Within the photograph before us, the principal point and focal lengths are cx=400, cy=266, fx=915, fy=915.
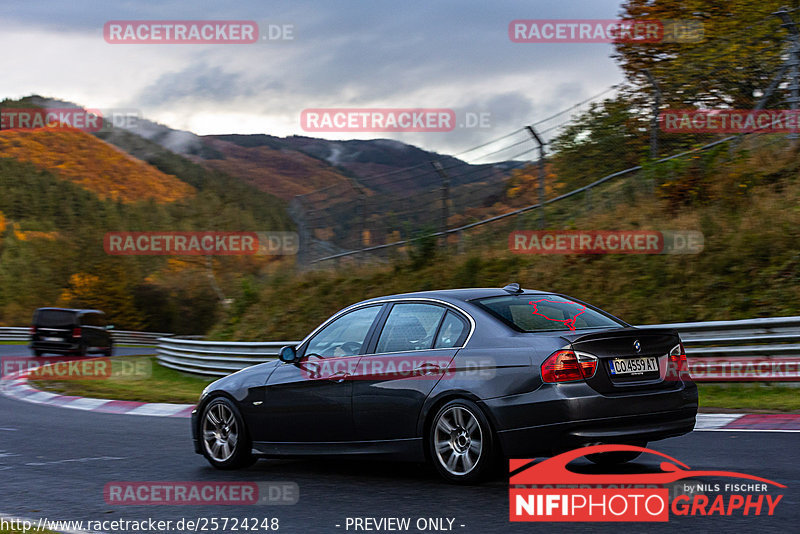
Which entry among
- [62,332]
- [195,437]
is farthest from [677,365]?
[62,332]

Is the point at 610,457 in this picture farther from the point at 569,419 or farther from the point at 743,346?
the point at 743,346

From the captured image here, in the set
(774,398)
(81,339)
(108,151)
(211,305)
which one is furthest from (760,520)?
(108,151)

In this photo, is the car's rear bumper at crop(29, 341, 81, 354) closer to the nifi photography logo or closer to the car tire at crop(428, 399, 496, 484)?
the car tire at crop(428, 399, 496, 484)

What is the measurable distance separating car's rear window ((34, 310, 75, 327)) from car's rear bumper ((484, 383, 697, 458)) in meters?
26.7

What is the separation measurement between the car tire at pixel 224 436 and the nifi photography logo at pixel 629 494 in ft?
8.25

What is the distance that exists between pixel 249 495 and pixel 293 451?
0.85 metres

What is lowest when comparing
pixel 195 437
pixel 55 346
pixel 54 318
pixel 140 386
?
pixel 140 386

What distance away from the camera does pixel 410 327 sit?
23.4ft

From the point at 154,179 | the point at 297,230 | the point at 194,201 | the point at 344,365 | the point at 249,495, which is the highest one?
the point at 154,179

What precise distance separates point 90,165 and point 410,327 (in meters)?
156

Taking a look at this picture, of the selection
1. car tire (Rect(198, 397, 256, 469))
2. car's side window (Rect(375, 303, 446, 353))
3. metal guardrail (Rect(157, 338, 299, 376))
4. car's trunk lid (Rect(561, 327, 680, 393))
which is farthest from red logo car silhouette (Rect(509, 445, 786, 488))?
metal guardrail (Rect(157, 338, 299, 376))

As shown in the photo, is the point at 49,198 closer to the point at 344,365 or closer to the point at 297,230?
the point at 297,230

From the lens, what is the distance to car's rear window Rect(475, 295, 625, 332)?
670 centimetres

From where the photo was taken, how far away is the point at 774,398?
1078cm
